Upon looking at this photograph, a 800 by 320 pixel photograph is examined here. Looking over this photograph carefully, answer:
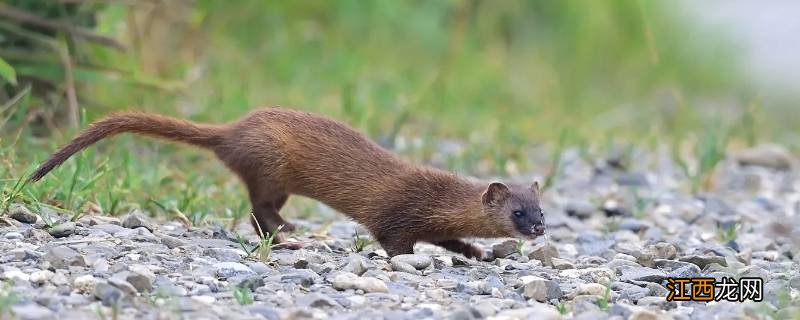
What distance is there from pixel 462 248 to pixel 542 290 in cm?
135

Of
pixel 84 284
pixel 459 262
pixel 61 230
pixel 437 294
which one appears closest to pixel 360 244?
pixel 459 262

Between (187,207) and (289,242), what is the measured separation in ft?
2.26

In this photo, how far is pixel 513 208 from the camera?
5.26m

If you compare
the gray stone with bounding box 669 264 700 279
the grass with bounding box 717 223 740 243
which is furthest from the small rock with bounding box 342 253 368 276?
the grass with bounding box 717 223 740 243

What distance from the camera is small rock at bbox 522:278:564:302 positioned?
4.16 meters

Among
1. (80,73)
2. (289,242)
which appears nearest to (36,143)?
(80,73)

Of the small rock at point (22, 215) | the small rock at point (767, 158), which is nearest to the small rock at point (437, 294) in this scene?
the small rock at point (22, 215)

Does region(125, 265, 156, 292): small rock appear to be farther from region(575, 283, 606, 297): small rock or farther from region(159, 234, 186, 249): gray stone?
region(575, 283, 606, 297): small rock

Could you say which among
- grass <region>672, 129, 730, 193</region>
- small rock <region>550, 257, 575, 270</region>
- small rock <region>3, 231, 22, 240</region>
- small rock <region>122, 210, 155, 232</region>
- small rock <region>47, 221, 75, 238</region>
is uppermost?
grass <region>672, 129, 730, 193</region>

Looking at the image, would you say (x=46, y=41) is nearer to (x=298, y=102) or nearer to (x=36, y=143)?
(x=36, y=143)

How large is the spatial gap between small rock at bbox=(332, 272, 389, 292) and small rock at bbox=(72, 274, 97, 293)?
2.78 ft

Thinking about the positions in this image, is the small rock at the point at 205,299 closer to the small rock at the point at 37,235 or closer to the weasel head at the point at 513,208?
the small rock at the point at 37,235

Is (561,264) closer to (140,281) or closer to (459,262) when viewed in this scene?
(459,262)

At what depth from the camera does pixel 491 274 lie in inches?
184
